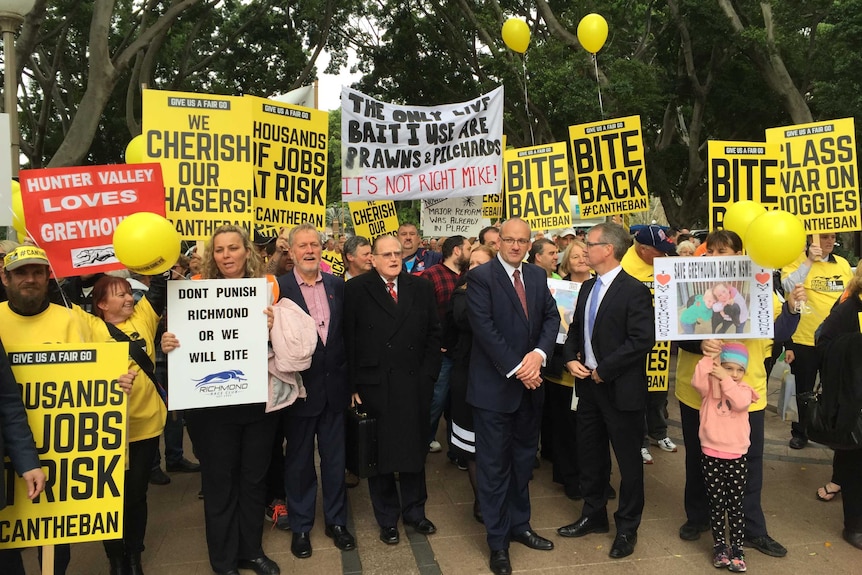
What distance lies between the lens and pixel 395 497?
4.78m

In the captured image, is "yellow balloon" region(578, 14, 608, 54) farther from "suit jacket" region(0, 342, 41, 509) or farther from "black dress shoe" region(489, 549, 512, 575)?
"suit jacket" region(0, 342, 41, 509)

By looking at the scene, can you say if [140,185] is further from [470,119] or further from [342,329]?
[470,119]

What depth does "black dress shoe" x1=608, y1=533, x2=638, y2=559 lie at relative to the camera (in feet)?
14.3

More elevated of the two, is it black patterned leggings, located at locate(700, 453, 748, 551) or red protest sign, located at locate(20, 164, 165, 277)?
red protest sign, located at locate(20, 164, 165, 277)

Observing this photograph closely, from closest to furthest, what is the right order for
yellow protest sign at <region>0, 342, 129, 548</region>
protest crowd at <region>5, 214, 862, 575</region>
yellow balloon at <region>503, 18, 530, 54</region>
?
yellow protest sign at <region>0, 342, 129, 548</region> < protest crowd at <region>5, 214, 862, 575</region> < yellow balloon at <region>503, 18, 530, 54</region>

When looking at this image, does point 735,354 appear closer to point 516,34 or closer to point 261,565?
point 261,565

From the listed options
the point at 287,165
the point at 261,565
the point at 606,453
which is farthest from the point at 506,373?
the point at 287,165

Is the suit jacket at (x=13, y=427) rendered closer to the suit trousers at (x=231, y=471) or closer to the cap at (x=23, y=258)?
the cap at (x=23, y=258)

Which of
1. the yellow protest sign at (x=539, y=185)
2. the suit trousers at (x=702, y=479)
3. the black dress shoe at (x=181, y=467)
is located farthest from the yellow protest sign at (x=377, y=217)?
the suit trousers at (x=702, y=479)

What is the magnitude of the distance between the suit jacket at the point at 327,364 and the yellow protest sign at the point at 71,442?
1266 mm

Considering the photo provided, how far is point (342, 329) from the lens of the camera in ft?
15.2

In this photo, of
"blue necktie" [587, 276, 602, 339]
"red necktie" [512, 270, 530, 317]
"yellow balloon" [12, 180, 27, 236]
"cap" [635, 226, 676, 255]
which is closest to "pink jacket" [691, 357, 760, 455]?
"blue necktie" [587, 276, 602, 339]

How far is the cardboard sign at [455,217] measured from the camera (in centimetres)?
1132

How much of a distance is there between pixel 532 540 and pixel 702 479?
1.25 m
